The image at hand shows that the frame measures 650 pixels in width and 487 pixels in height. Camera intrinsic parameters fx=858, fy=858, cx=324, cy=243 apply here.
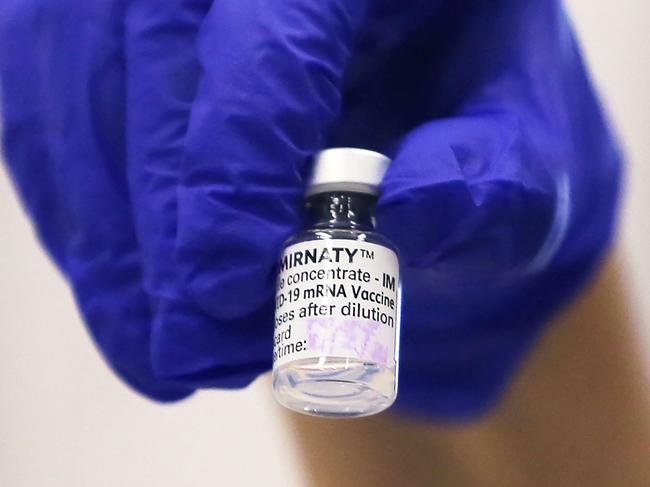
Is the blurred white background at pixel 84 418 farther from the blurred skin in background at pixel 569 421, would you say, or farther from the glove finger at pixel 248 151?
the glove finger at pixel 248 151

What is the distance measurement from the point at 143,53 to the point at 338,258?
14 centimetres

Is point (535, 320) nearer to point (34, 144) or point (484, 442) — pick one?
point (484, 442)

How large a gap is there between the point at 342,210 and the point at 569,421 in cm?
23

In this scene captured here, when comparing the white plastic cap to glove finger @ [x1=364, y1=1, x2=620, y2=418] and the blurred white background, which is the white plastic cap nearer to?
glove finger @ [x1=364, y1=1, x2=620, y2=418]

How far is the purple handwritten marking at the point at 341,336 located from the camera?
0.28 m

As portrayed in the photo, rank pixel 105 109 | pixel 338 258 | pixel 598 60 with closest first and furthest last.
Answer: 1. pixel 338 258
2. pixel 105 109
3. pixel 598 60

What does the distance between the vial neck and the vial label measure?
0.01 m

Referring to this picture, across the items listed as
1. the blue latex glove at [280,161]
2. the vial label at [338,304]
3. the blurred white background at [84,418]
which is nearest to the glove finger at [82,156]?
the blue latex glove at [280,161]

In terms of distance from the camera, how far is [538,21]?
408 millimetres

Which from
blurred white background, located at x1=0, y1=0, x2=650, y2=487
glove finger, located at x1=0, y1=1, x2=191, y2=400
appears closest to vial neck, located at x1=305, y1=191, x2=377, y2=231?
glove finger, located at x1=0, y1=1, x2=191, y2=400

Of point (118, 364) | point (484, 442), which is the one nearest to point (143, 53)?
point (118, 364)

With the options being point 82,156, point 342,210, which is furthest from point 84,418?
point 342,210

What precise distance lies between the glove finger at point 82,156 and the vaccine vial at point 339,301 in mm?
94

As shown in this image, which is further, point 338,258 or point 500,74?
point 500,74
